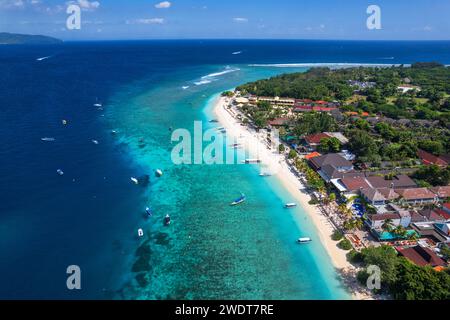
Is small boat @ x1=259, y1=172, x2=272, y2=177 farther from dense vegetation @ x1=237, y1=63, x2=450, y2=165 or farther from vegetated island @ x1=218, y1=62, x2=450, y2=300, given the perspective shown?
dense vegetation @ x1=237, y1=63, x2=450, y2=165

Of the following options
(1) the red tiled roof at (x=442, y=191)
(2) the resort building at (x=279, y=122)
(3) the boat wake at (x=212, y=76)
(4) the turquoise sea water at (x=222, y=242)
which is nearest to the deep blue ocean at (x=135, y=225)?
(4) the turquoise sea water at (x=222, y=242)

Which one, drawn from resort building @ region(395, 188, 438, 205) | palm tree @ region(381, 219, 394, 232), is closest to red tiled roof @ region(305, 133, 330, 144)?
resort building @ region(395, 188, 438, 205)

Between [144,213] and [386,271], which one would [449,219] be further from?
[144,213]

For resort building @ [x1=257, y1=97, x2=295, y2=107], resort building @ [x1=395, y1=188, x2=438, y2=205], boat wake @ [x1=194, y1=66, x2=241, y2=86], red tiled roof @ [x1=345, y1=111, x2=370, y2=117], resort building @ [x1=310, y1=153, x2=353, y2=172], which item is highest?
boat wake @ [x1=194, y1=66, x2=241, y2=86]
